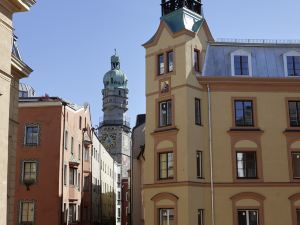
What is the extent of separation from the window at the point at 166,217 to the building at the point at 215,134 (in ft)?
0.21

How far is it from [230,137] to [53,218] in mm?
17196

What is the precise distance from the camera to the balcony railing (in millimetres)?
35906

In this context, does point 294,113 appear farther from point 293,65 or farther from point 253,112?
point 293,65

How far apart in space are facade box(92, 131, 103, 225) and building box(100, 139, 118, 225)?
11.4 feet

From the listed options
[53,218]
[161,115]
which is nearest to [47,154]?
[53,218]

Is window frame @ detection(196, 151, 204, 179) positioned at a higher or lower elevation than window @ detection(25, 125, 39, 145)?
lower

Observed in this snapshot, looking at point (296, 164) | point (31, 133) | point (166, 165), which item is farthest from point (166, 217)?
point (31, 133)

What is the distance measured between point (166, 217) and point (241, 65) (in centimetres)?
1243

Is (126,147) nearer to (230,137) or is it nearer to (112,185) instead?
(112,185)

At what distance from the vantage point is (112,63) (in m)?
123

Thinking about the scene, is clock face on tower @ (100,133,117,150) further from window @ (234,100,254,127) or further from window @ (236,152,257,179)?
window @ (236,152,257,179)

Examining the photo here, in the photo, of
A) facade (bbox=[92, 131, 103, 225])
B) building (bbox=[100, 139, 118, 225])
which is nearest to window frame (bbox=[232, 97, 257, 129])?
facade (bbox=[92, 131, 103, 225])

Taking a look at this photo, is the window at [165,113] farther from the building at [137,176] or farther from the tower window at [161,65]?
the building at [137,176]

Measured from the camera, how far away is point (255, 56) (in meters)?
35.8
